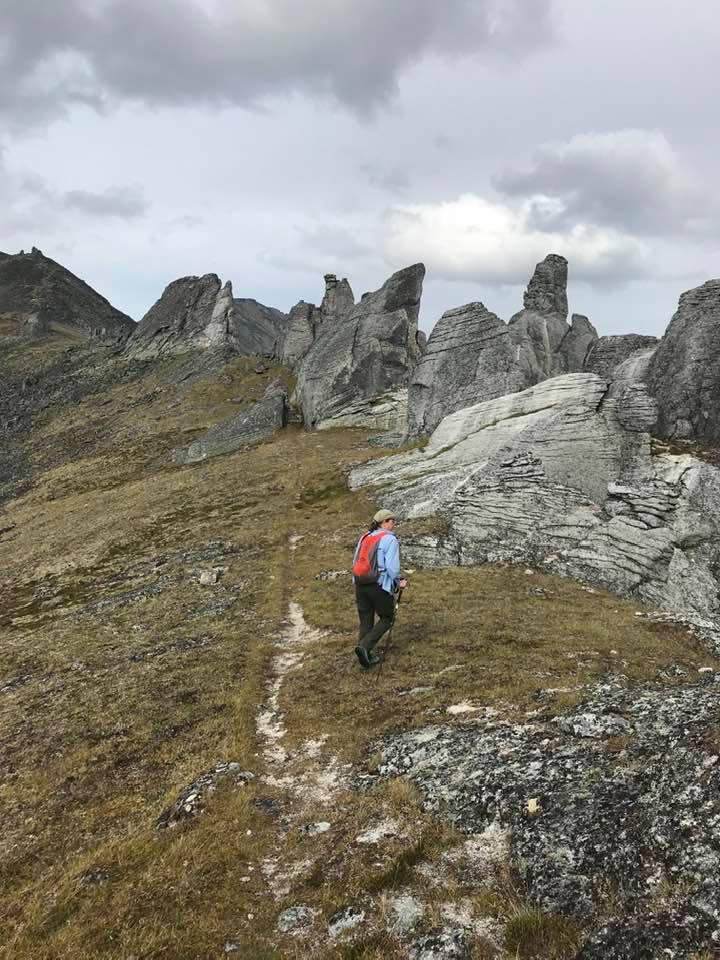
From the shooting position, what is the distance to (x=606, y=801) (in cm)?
938

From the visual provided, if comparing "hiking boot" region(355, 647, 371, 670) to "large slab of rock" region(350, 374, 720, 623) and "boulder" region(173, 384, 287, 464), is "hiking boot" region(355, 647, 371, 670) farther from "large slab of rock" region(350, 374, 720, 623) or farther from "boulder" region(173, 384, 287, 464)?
"boulder" region(173, 384, 287, 464)

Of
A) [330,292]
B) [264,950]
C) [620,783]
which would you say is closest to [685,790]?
[620,783]

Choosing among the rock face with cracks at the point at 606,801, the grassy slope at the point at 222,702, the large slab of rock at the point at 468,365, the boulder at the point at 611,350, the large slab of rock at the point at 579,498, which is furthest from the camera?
the boulder at the point at 611,350

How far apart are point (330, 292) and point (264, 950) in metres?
109

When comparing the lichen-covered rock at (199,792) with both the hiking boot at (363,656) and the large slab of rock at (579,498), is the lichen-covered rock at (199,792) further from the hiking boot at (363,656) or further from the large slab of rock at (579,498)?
the large slab of rock at (579,498)

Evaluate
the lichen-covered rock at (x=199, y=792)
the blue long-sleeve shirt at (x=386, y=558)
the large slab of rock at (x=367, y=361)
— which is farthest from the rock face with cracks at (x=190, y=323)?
→ the lichen-covered rock at (x=199, y=792)

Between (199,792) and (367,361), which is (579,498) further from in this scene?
(367,361)

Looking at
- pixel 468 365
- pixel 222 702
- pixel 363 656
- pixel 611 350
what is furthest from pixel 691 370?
pixel 222 702

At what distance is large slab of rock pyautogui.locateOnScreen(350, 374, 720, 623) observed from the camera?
2788 centimetres

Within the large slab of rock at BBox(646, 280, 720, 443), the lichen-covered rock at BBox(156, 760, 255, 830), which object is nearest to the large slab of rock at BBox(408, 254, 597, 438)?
the large slab of rock at BBox(646, 280, 720, 443)

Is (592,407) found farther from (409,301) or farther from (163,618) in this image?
(409,301)

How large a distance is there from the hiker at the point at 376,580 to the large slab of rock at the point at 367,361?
52.3 metres

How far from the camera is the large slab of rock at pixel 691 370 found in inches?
1535

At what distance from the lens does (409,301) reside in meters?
79.6
